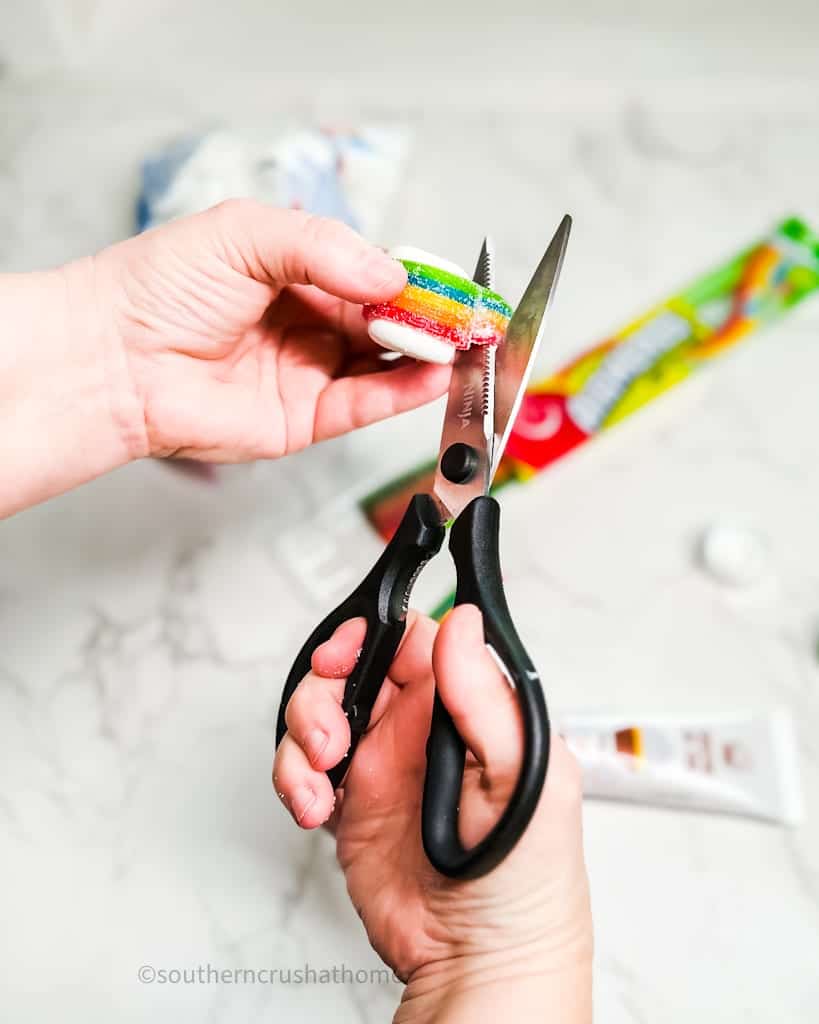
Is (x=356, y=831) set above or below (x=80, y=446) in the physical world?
below

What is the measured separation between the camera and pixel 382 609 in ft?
1.59

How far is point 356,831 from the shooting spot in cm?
53

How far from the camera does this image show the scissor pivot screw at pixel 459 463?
1.60ft

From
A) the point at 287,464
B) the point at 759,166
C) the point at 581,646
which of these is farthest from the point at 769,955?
the point at 759,166

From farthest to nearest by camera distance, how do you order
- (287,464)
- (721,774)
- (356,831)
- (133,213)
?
(133,213), (287,464), (721,774), (356,831)

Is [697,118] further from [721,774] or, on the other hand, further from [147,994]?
[147,994]

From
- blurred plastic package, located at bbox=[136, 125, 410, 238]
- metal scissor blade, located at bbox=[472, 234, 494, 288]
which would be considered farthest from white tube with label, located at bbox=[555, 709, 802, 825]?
blurred plastic package, located at bbox=[136, 125, 410, 238]

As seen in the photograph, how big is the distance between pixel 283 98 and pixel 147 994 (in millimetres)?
736

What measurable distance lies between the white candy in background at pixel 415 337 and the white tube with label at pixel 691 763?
26 centimetres

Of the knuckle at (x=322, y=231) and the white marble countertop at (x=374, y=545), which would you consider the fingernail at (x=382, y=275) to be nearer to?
the knuckle at (x=322, y=231)

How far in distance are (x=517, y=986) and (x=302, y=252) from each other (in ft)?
1.21

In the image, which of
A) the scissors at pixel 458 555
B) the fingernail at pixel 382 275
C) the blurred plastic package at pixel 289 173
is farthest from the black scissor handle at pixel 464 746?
the blurred plastic package at pixel 289 173

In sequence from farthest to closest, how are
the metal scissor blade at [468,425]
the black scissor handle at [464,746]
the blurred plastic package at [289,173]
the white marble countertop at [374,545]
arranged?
the blurred plastic package at [289,173] → the white marble countertop at [374,545] → the metal scissor blade at [468,425] → the black scissor handle at [464,746]

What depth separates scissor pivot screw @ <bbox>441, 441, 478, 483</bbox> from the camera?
488 mm
